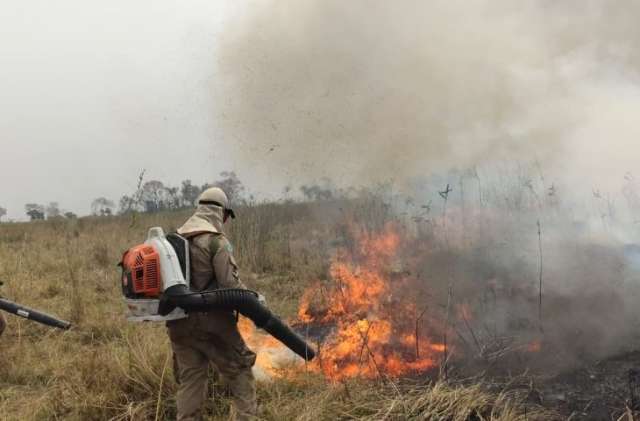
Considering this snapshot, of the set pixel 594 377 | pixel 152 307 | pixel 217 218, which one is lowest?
pixel 594 377

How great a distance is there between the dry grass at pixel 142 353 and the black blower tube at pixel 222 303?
745 mm

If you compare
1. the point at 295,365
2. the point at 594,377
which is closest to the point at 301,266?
the point at 295,365

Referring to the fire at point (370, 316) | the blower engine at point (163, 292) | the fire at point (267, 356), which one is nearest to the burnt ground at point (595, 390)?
the fire at point (370, 316)

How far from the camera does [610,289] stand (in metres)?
5.91

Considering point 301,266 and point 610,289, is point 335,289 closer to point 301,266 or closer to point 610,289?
point 301,266

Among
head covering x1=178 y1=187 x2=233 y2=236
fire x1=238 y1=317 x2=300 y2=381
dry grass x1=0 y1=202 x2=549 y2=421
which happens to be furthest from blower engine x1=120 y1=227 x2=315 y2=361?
fire x1=238 y1=317 x2=300 y2=381

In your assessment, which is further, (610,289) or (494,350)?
(610,289)

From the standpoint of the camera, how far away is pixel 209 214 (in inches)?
140

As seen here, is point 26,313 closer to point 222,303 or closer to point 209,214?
point 209,214

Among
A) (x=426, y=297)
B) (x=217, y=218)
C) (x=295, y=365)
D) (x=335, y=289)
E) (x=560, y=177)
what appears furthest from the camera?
(x=560, y=177)

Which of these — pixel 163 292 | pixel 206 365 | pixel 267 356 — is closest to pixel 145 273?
pixel 163 292

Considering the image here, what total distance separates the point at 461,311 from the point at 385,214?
3763 mm

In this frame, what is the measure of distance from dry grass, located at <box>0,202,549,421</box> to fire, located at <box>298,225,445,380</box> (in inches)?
19.0

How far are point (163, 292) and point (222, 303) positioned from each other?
0.38 metres
